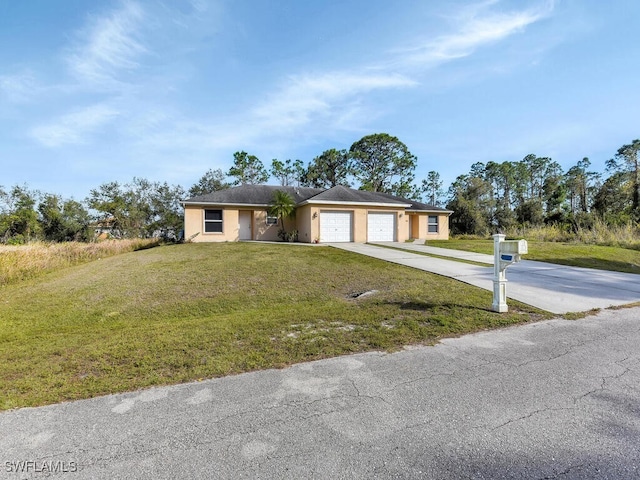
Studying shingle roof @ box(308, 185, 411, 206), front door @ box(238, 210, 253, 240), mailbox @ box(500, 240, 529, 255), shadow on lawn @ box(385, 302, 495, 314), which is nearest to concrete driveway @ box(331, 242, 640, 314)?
shadow on lawn @ box(385, 302, 495, 314)

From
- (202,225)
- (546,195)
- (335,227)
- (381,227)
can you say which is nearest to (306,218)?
(335,227)

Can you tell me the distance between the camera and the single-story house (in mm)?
18438

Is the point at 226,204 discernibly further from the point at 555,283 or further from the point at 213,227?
the point at 555,283

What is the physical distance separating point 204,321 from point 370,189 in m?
33.5

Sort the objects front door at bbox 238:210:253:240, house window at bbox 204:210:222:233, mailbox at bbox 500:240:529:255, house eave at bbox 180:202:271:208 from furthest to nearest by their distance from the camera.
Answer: front door at bbox 238:210:253:240
house window at bbox 204:210:222:233
house eave at bbox 180:202:271:208
mailbox at bbox 500:240:529:255

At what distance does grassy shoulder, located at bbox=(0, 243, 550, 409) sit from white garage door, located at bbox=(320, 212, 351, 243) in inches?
357

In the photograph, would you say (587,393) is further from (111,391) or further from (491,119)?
(491,119)

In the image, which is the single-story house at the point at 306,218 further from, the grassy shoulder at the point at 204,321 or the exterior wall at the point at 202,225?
the grassy shoulder at the point at 204,321

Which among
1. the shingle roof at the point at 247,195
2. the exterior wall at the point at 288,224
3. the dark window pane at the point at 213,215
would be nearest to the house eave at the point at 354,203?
the exterior wall at the point at 288,224

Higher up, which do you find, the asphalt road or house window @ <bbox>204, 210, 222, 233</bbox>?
house window @ <bbox>204, 210, 222, 233</bbox>

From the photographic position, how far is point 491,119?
1363cm

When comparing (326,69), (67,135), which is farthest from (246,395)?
(67,135)

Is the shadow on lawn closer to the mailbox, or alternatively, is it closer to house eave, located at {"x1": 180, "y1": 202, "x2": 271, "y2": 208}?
the mailbox

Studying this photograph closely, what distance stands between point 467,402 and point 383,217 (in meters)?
17.6
